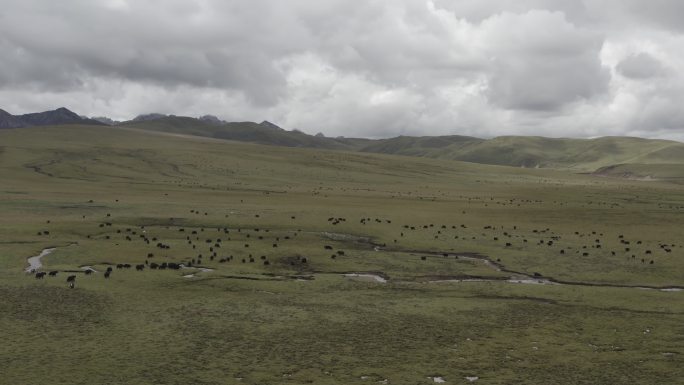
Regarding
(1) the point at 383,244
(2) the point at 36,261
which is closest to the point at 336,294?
(1) the point at 383,244

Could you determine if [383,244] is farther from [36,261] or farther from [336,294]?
[36,261]

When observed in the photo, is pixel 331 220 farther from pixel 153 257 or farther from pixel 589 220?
pixel 589 220

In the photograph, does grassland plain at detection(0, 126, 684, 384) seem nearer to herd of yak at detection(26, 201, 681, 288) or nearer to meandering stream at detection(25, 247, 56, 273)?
herd of yak at detection(26, 201, 681, 288)

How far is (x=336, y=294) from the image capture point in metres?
40.0

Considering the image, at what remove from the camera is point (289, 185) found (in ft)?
473

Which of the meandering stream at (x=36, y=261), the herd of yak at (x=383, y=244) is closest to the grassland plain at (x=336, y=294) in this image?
the herd of yak at (x=383, y=244)

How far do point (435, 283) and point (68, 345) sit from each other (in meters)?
27.2

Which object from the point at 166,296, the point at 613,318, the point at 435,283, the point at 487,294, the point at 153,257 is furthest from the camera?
the point at 153,257

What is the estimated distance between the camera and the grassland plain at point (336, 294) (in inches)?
1016

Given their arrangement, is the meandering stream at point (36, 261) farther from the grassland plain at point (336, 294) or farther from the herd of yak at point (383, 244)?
the herd of yak at point (383, 244)

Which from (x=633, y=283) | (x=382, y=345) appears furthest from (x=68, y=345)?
(x=633, y=283)

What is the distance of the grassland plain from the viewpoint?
25.8 meters

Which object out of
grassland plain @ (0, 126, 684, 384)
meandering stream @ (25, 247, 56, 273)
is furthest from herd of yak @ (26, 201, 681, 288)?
meandering stream @ (25, 247, 56, 273)

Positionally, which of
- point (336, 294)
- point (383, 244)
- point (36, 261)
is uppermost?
point (383, 244)
